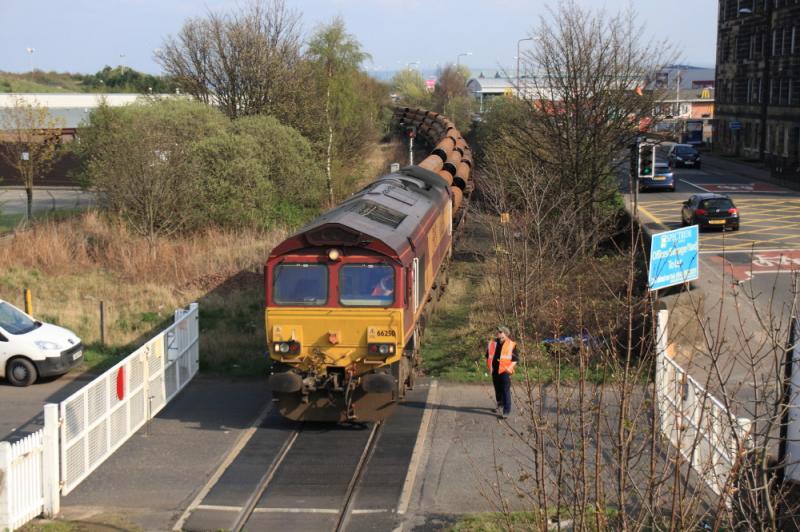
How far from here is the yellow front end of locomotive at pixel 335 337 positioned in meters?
12.9

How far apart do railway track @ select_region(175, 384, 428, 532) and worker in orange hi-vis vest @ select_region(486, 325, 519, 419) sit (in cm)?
137

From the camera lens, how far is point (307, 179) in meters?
32.1

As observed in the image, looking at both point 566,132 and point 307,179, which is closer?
point 566,132

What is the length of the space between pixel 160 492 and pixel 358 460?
2669mm

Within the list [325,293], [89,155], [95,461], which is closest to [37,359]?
[95,461]

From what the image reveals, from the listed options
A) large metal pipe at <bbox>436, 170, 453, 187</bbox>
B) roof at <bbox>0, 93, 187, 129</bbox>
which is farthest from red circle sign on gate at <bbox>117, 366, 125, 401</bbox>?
roof at <bbox>0, 93, 187, 129</bbox>

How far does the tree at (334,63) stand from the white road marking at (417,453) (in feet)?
76.2

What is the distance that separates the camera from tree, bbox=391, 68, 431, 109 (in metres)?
78.2

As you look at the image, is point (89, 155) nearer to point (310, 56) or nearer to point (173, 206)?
point (173, 206)

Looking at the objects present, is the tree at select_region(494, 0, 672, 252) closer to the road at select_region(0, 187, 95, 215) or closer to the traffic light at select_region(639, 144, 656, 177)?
the traffic light at select_region(639, 144, 656, 177)

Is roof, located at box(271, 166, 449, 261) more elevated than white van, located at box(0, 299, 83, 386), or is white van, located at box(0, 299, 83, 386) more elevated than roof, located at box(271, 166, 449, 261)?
roof, located at box(271, 166, 449, 261)

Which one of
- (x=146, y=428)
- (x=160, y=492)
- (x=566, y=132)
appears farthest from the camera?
(x=566, y=132)

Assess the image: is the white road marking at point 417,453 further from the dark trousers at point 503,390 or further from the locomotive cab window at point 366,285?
the locomotive cab window at point 366,285

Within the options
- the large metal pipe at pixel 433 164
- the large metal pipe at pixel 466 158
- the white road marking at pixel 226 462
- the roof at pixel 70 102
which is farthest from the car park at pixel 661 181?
the roof at pixel 70 102
